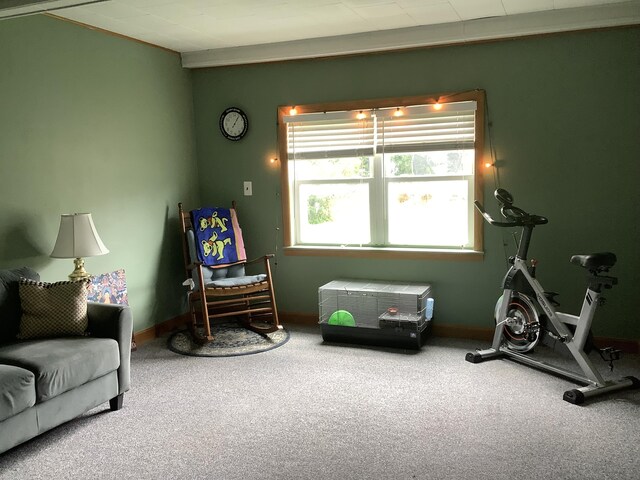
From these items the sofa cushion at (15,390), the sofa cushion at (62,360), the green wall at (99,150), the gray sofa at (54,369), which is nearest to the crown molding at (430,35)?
the green wall at (99,150)

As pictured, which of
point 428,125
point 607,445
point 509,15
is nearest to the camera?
point 607,445

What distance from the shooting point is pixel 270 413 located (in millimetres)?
3266

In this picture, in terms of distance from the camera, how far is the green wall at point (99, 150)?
12.0 feet

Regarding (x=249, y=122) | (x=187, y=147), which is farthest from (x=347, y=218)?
(x=187, y=147)

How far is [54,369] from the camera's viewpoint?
2893 millimetres

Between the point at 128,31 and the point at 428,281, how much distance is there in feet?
10.2

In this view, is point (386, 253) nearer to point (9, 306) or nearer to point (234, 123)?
point (234, 123)

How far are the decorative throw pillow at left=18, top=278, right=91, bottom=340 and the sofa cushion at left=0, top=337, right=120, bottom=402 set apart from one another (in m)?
0.07

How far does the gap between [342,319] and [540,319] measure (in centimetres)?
151

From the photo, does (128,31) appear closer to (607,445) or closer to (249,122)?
(249,122)

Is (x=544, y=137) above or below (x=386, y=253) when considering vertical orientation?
above

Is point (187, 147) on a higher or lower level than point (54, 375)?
higher

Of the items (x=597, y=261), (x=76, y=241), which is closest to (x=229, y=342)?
(x=76, y=241)

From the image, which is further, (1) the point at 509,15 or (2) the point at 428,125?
(2) the point at 428,125
